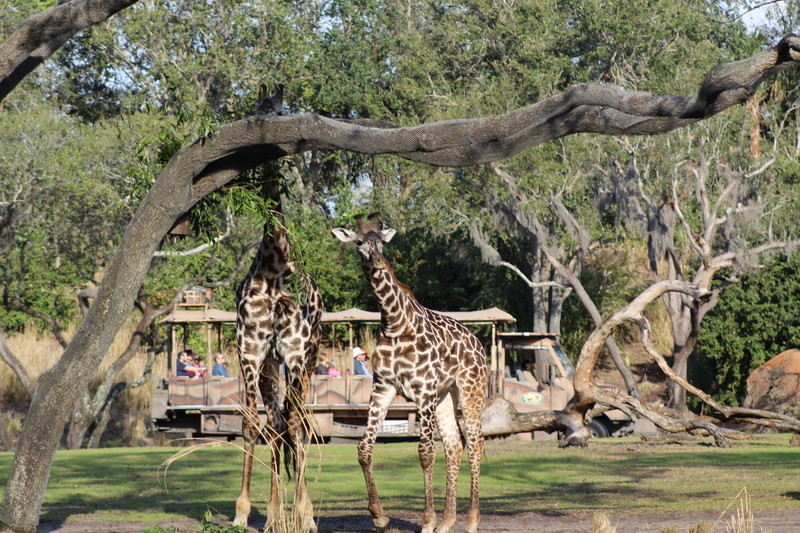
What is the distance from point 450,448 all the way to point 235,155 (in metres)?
4.20

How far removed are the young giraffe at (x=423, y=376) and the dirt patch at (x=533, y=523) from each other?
0.57m

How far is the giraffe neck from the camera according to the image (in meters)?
10.7

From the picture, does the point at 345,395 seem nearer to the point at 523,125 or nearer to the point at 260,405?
the point at 260,405

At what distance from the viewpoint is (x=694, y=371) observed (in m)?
36.0

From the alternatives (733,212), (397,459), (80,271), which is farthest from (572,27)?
(397,459)

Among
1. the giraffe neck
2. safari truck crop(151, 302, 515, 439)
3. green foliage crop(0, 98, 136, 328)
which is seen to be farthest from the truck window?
the giraffe neck

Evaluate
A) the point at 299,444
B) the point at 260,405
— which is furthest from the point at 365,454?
the point at 260,405

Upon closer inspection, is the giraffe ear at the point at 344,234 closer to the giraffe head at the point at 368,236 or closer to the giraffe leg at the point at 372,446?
the giraffe head at the point at 368,236

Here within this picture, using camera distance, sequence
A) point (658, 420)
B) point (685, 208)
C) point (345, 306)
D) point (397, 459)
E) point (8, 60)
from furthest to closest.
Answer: point (345, 306) < point (685, 208) < point (397, 459) < point (658, 420) < point (8, 60)

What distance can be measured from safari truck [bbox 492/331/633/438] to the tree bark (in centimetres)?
1664

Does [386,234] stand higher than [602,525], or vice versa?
[386,234]

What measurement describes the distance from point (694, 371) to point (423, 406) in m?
27.0

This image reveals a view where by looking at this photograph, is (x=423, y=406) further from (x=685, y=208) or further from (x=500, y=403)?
(x=685, y=208)

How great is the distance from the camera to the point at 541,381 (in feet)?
85.0
